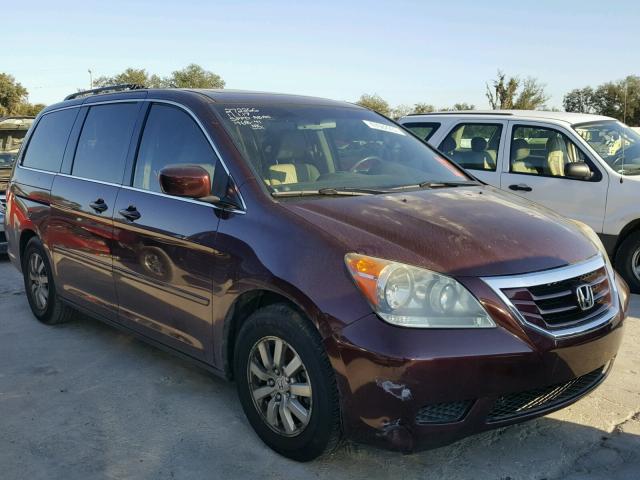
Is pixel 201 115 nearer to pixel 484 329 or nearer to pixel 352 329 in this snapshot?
pixel 352 329

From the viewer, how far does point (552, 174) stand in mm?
6680

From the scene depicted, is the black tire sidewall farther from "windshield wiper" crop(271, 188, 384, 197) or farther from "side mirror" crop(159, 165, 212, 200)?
"windshield wiper" crop(271, 188, 384, 197)

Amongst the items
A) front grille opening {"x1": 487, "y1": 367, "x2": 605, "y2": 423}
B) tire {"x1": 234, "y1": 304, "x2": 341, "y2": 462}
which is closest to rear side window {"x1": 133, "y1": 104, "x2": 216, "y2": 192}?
tire {"x1": 234, "y1": 304, "x2": 341, "y2": 462}

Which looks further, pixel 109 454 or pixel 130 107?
pixel 130 107

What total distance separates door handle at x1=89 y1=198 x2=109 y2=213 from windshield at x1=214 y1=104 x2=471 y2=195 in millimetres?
1115

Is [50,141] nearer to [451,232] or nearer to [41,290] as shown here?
[41,290]

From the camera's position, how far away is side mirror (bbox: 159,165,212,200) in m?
3.21

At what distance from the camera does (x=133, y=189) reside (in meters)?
3.95

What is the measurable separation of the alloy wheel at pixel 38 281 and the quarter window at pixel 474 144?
14.4ft

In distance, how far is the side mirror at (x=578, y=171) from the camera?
20.6ft

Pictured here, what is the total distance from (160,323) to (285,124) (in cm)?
142

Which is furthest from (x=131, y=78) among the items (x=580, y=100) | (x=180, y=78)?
(x=580, y=100)

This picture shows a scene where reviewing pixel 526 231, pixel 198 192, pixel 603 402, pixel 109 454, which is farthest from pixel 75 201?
pixel 603 402

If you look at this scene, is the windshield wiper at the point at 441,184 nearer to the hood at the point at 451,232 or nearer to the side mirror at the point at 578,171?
the hood at the point at 451,232
